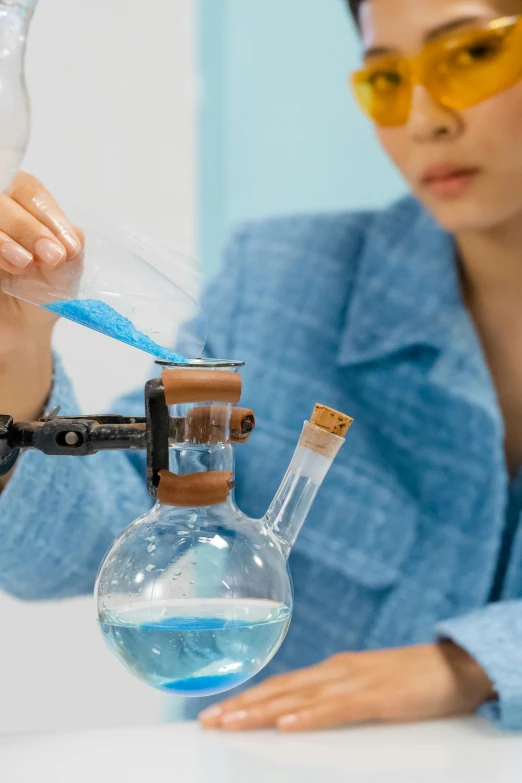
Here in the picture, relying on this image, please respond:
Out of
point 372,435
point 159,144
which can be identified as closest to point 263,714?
point 372,435

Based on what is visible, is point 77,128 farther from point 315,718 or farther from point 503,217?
point 315,718

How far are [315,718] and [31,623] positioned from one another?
628 millimetres

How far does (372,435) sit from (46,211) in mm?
576

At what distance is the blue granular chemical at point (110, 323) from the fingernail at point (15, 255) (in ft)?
0.11

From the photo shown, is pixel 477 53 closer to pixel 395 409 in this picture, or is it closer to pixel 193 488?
pixel 395 409

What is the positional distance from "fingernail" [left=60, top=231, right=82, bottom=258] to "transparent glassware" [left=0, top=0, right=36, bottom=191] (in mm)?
63

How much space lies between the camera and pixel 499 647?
746 mm

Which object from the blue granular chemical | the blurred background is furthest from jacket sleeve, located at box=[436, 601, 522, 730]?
the blurred background

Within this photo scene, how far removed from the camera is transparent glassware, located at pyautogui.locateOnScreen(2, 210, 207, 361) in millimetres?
462

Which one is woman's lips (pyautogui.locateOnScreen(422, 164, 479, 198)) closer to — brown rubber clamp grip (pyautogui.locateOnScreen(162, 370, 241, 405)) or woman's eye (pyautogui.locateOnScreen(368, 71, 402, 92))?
woman's eye (pyautogui.locateOnScreen(368, 71, 402, 92))

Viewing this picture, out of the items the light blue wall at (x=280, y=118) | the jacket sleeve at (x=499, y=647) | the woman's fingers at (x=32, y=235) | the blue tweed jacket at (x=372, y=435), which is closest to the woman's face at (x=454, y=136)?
the blue tweed jacket at (x=372, y=435)

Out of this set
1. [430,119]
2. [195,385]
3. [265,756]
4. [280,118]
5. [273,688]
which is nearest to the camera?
[195,385]

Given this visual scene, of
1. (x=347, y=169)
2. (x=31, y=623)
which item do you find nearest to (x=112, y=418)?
(x=31, y=623)

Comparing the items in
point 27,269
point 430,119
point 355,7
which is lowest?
point 27,269
